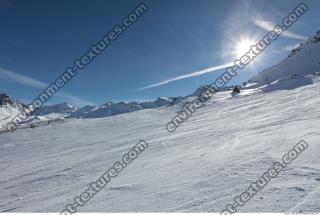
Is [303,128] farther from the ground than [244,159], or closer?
farther from the ground

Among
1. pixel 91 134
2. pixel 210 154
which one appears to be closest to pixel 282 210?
pixel 210 154

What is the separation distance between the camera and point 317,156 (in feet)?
27.1

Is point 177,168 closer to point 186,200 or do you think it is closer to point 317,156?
point 186,200

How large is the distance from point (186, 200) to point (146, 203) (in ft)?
2.87

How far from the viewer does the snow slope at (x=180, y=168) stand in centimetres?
668

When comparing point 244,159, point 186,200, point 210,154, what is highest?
point 210,154

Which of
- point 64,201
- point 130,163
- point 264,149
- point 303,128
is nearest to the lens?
point 64,201

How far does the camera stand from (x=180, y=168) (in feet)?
30.6

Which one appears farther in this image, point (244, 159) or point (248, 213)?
point (244, 159)

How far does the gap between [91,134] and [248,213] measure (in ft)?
47.5

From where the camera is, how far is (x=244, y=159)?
9.13 meters

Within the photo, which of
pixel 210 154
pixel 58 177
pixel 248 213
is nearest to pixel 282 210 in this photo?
pixel 248 213

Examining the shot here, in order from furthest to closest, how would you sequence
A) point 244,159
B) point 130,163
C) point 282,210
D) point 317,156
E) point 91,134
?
1. point 91,134
2. point 130,163
3. point 244,159
4. point 317,156
5. point 282,210

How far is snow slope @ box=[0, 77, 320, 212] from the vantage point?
6676 mm
